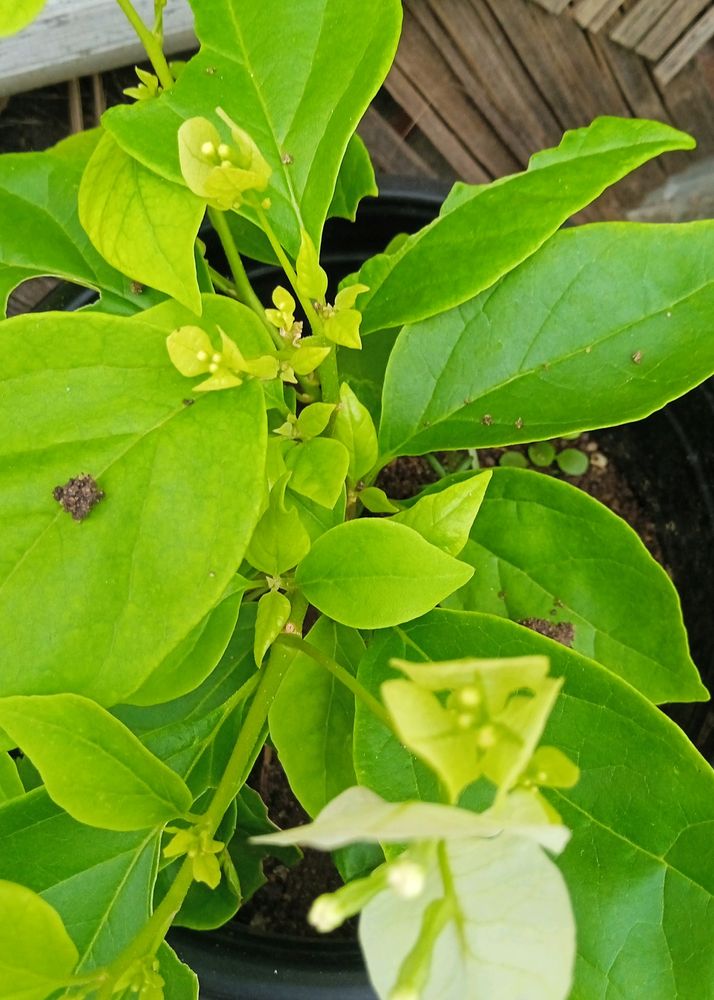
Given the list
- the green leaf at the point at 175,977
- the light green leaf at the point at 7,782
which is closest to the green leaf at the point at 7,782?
the light green leaf at the point at 7,782

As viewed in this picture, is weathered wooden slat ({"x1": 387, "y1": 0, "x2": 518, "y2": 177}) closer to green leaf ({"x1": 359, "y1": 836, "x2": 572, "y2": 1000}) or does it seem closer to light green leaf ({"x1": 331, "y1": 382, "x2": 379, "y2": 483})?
light green leaf ({"x1": 331, "y1": 382, "x2": 379, "y2": 483})

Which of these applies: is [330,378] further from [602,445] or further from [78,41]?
[78,41]

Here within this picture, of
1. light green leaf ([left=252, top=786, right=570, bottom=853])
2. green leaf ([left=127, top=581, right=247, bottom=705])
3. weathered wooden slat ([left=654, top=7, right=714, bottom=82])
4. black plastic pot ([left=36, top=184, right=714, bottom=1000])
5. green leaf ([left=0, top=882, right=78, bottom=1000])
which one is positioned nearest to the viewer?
light green leaf ([left=252, top=786, right=570, bottom=853])

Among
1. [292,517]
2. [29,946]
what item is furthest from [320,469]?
[29,946]

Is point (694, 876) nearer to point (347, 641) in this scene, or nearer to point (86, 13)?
point (347, 641)

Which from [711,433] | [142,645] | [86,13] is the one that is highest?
[86,13]

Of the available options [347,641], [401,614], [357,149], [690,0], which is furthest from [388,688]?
[690,0]

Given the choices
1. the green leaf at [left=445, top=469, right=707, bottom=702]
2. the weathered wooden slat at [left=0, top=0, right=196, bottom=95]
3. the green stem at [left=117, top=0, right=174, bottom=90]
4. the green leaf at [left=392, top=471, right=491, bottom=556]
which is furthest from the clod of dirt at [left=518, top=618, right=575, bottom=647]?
the weathered wooden slat at [left=0, top=0, right=196, bottom=95]
